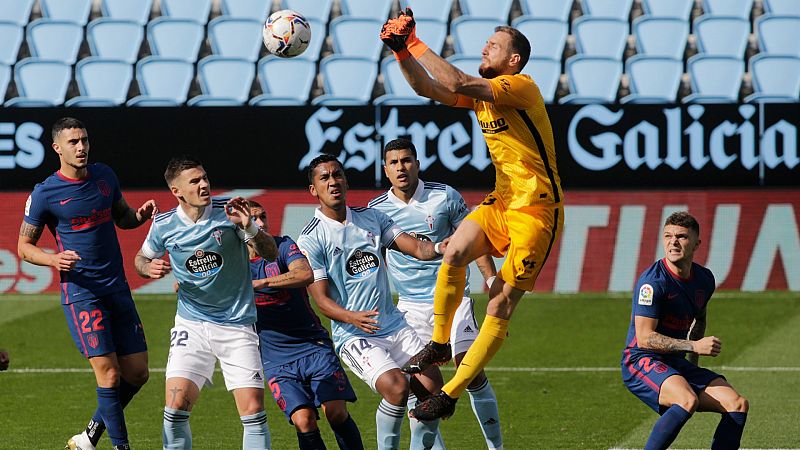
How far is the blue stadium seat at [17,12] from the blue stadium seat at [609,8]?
8051 millimetres

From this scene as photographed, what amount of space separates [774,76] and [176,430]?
1192 centimetres

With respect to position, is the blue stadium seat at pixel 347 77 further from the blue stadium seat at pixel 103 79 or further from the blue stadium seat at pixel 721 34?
the blue stadium seat at pixel 721 34

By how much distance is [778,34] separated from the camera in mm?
17297

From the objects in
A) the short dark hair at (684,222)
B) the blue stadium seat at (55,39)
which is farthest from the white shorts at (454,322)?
the blue stadium seat at (55,39)

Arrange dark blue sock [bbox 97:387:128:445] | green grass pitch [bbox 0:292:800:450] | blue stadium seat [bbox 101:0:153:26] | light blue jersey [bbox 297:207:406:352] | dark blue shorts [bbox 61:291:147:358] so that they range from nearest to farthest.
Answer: light blue jersey [bbox 297:207:406:352]
dark blue sock [bbox 97:387:128:445]
dark blue shorts [bbox 61:291:147:358]
green grass pitch [bbox 0:292:800:450]
blue stadium seat [bbox 101:0:153:26]

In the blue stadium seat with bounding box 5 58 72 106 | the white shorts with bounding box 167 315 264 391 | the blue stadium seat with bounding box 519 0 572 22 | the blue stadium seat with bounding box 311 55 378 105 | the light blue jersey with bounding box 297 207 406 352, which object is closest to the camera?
the white shorts with bounding box 167 315 264 391

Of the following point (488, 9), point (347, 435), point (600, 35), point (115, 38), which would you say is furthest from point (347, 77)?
point (347, 435)

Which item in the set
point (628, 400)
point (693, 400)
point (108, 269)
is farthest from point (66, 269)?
point (628, 400)

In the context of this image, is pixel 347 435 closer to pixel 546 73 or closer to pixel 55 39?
pixel 546 73

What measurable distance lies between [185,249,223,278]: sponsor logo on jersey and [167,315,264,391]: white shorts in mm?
302

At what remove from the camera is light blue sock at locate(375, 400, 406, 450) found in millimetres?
7633

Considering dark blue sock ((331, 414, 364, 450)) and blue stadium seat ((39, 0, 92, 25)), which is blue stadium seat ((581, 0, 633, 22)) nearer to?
blue stadium seat ((39, 0, 92, 25))

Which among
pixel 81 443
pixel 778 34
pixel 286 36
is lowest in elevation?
pixel 81 443

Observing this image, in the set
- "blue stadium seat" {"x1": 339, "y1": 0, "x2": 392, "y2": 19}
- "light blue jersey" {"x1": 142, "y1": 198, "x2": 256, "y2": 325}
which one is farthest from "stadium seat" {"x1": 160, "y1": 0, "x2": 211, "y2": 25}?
"light blue jersey" {"x1": 142, "y1": 198, "x2": 256, "y2": 325}
